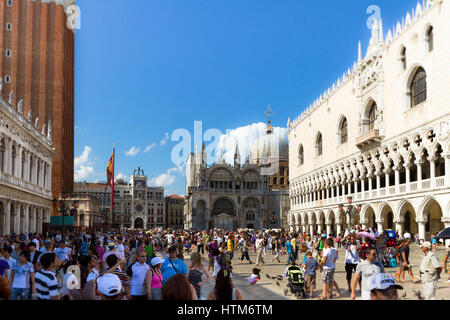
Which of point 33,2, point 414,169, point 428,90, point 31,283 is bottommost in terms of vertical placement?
point 31,283

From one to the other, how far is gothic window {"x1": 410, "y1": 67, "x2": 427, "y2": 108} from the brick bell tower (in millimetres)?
40283

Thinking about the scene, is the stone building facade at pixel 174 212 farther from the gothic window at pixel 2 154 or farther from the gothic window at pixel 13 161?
the gothic window at pixel 2 154

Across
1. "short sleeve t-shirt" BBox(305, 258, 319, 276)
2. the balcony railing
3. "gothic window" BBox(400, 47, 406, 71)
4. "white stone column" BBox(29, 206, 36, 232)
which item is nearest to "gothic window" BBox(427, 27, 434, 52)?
"gothic window" BBox(400, 47, 406, 71)

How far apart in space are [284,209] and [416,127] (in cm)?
5332

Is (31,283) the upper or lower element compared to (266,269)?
upper

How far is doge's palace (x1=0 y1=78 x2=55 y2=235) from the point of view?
30953 millimetres

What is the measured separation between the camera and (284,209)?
84938 mm

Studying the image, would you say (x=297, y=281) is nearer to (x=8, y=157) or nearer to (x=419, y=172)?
(x=419, y=172)

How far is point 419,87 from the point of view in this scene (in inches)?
1331

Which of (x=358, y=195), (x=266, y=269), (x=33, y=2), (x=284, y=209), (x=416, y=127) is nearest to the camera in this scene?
(x=266, y=269)

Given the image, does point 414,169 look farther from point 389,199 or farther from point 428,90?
point 428,90

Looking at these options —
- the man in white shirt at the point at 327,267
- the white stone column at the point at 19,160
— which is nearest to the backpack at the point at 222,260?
the man in white shirt at the point at 327,267

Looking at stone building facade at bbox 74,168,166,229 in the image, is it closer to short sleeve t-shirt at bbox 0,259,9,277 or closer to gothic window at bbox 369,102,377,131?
gothic window at bbox 369,102,377,131
